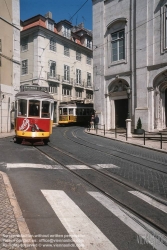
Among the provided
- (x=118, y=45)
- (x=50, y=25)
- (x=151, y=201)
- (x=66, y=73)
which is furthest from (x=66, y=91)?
(x=151, y=201)

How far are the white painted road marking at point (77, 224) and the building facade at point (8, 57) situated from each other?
17758mm

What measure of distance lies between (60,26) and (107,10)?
1712 cm

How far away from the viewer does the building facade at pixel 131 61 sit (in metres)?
20.1

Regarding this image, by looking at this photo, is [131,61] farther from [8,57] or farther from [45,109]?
[8,57]

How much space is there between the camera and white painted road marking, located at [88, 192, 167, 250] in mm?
3465

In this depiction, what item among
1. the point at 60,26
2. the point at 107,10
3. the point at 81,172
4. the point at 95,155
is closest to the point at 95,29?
the point at 107,10

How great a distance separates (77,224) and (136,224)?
1.06 metres

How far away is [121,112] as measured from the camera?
78.5 feet

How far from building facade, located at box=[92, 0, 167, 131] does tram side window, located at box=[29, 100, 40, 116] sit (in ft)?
36.1

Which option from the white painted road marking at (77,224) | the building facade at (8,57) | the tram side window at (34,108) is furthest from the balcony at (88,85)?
the white painted road marking at (77,224)

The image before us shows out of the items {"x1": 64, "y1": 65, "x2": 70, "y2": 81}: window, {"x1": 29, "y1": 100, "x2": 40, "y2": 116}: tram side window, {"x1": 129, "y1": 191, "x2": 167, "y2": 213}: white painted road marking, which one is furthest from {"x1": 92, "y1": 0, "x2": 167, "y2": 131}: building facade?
{"x1": 129, "y1": 191, "x2": 167, "y2": 213}: white painted road marking

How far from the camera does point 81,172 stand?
751cm

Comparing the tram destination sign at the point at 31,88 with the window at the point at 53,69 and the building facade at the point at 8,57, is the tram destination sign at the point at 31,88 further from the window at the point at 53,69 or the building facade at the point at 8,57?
the window at the point at 53,69

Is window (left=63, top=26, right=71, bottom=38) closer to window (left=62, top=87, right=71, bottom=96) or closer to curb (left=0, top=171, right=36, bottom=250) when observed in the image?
window (left=62, top=87, right=71, bottom=96)
